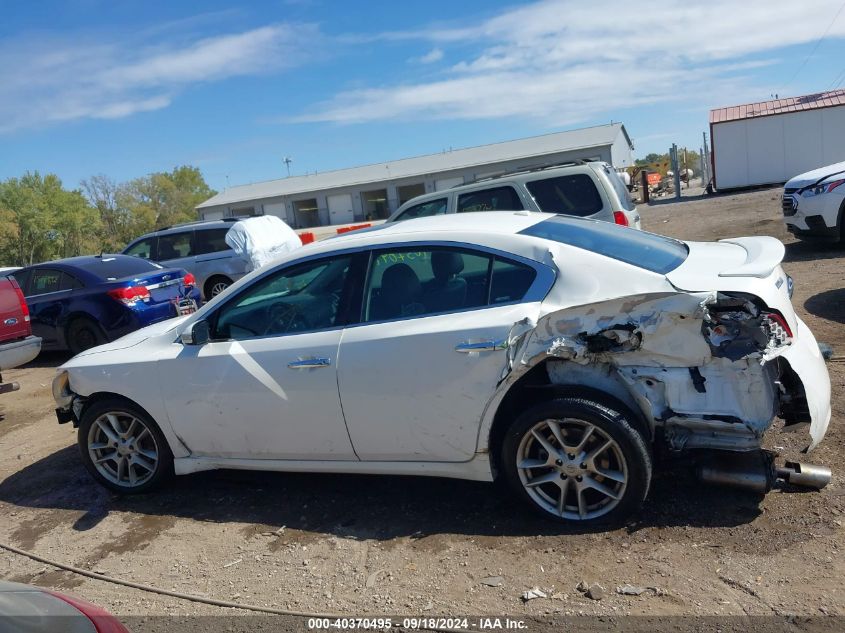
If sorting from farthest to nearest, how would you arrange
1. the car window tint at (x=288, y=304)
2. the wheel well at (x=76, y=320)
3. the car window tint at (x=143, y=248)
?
the car window tint at (x=143, y=248), the wheel well at (x=76, y=320), the car window tint at (x=288, y=304)

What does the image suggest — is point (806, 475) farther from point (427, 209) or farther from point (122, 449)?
point (427, 209)

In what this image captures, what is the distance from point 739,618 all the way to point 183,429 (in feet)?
11.2

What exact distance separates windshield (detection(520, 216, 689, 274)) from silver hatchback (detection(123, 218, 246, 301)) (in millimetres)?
10060

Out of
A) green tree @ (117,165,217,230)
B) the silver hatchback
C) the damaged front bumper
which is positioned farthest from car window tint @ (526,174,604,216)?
green tree @ (117,165,217,230)

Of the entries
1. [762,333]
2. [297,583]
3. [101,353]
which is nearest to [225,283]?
[101,353]

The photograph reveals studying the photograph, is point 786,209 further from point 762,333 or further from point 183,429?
point 183,429

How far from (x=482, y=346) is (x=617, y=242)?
3.74ft

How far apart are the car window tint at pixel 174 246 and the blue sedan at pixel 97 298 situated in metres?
3.50

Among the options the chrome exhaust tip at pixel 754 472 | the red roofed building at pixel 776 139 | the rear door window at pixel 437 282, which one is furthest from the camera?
the red roofed building at pixel 776 139

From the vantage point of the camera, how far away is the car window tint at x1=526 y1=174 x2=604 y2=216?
890 cm

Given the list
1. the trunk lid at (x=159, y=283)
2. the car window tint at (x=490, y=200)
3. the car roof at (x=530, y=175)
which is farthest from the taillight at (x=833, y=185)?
the trunk lid at (x=159, y=283)

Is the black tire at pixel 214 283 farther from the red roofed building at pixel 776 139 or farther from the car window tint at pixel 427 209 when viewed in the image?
the red roofed building at pixel 776 139

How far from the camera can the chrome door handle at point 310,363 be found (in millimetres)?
4250

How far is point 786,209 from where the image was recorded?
38.7 ft
